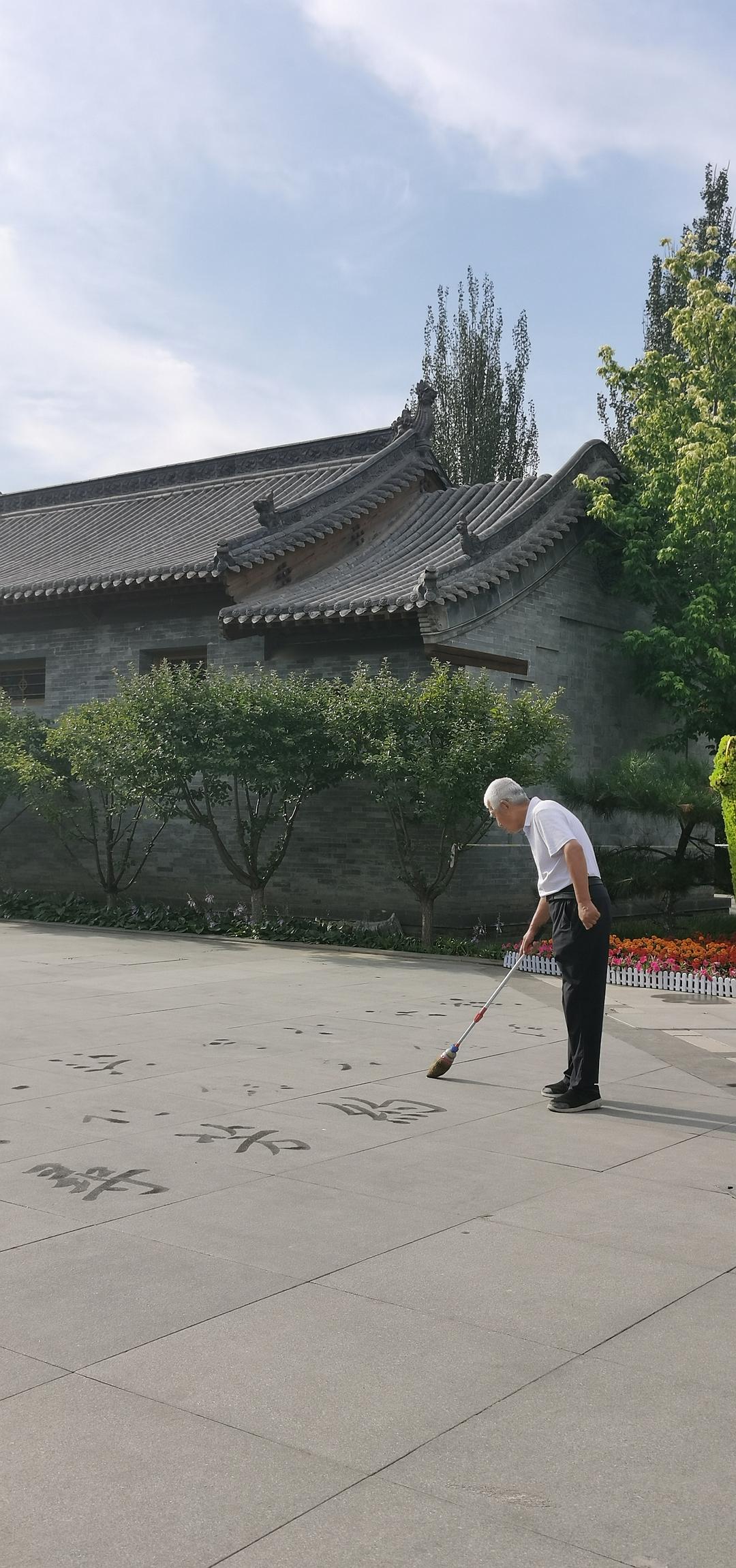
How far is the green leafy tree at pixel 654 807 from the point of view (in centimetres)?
1357

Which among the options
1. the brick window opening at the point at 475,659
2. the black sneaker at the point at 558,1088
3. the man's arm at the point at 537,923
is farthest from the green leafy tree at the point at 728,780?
the black sneaker at the point at 558,1088

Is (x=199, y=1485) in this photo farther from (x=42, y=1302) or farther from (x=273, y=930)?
(x=273, y=930)

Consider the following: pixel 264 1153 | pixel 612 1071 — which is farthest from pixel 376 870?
pixel 264 1153

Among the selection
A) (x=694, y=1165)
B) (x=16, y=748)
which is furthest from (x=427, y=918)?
(x=694, y=1165)

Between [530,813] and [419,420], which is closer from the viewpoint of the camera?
[530,813]

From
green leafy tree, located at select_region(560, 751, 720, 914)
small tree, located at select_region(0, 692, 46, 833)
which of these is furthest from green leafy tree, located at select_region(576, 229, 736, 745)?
small tree, located at select_region(0, 692, 46, 833)

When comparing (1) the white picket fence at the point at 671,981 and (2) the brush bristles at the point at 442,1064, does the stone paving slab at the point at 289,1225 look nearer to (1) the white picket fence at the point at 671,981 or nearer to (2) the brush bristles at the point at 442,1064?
(2) the brush bristles at the point at 442,1064

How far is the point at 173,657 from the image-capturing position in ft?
58.2

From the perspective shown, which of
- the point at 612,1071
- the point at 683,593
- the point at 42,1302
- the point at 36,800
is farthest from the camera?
the point at 683,593

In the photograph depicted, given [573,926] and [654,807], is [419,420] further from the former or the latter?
[573,926]

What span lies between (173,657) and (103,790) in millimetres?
2791

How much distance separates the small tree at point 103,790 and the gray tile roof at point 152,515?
7.30 feet

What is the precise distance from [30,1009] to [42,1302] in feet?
18.2

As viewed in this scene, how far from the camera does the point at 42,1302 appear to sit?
3.77 metres
